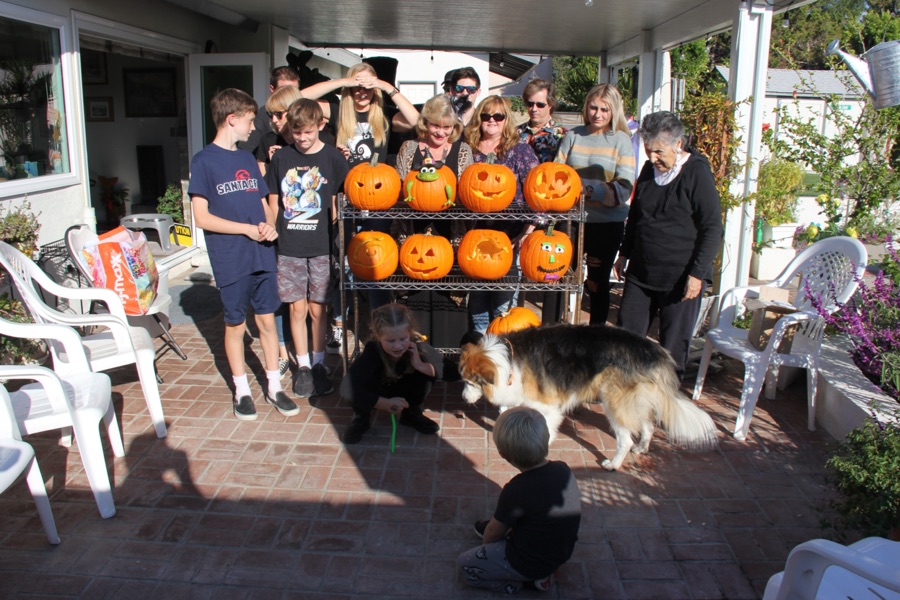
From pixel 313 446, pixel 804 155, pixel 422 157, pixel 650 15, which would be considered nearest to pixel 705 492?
pixel 313 446

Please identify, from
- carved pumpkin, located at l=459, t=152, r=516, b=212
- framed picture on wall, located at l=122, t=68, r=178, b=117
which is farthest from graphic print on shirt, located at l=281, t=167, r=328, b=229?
framed picture on wall, located at l=122, t=68, r=178, b=117

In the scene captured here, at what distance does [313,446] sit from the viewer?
4234 millimetres

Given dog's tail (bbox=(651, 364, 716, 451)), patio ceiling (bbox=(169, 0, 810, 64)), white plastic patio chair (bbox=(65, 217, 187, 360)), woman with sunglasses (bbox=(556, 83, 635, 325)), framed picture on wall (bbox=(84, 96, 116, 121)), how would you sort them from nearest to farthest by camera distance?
dog's tail (bbox=(651, 364, 716, 451)) → white plastic patio chair (bbox=(65, 217, 187, 360)) → woman with sunglasses (bbox=(556, 83, 635, 325)) → patio ceiling (bbox=(169, 0, 810, 64)) → framed picture on wall (bbox=(84, 96, 116, 121))

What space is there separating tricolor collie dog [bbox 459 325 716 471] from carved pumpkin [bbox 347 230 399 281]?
3.50 feet

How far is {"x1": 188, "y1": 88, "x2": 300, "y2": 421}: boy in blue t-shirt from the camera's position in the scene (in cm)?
418

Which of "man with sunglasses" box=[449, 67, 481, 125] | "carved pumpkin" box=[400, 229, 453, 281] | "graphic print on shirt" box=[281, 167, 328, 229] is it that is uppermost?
"man with sunglasses" box=[449, 67, 481, 125]

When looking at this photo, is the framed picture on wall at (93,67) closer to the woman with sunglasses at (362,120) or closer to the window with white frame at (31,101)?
the window with white frame at (31,101)

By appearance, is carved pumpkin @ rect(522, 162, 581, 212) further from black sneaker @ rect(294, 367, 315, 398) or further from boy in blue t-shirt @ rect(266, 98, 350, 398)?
black sneaker @ rect(294, 367, 315, 398)

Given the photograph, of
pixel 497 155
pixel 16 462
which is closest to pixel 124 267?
pixel 16 462

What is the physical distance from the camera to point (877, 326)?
162 inches

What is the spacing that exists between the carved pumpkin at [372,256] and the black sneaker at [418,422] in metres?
0.98

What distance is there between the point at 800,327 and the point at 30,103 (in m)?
6.92

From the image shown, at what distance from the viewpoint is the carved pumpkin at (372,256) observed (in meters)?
4.68

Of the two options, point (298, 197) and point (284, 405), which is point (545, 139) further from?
point (284, 405)
